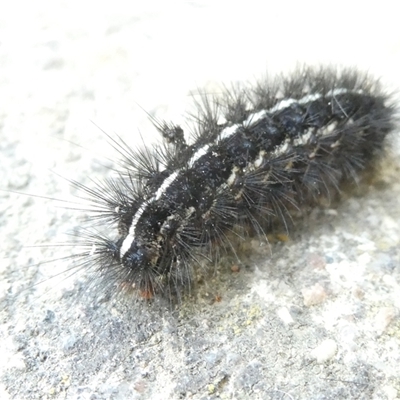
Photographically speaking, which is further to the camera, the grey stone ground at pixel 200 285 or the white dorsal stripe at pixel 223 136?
the white dorsal stripe at pixel 223 136

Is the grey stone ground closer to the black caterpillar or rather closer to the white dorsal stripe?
the black caterpillar

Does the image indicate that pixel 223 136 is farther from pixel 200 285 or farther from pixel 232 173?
pixel 200 285

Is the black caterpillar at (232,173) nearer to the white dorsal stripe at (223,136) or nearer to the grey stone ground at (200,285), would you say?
the white dorsal stripe at (223,136)

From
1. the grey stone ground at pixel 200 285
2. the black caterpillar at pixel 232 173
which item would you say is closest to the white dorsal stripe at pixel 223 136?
the black caterpillar at pixel 232 173

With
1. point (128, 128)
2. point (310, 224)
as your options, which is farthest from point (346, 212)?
point (128, 128)

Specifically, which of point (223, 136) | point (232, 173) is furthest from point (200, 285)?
point (223, 136)

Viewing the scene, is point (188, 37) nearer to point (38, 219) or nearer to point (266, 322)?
point (38, 219)
